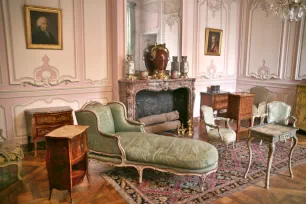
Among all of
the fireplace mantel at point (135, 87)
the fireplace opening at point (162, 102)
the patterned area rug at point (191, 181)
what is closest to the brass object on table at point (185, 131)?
the fireplace opening at point (162, 102)

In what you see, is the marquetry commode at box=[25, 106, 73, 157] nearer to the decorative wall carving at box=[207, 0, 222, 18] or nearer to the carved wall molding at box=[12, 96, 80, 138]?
the carved wall molding at box=[12, 96, 80, 138]

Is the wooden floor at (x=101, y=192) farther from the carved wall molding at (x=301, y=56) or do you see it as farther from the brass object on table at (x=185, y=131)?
the carved wall molding at (x=301, y=56)

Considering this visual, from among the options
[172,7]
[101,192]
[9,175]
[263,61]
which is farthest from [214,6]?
[9,175]

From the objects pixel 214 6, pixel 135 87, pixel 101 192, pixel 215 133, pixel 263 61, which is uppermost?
pixel 214 6

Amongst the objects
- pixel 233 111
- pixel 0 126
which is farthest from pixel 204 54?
pixel 0 126

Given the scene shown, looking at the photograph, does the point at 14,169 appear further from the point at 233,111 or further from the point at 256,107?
the point at 256,107

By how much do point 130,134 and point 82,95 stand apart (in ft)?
4.11

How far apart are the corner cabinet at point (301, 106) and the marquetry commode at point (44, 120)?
3608 millimetres

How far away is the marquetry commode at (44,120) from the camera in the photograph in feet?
9.94

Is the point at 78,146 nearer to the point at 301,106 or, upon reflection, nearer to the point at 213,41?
the point at 301,106

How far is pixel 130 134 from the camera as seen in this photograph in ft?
9.21

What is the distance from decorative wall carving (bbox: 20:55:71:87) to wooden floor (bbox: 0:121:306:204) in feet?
4.14

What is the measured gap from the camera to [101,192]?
2.26m

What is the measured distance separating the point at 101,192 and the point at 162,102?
90.6 inches
